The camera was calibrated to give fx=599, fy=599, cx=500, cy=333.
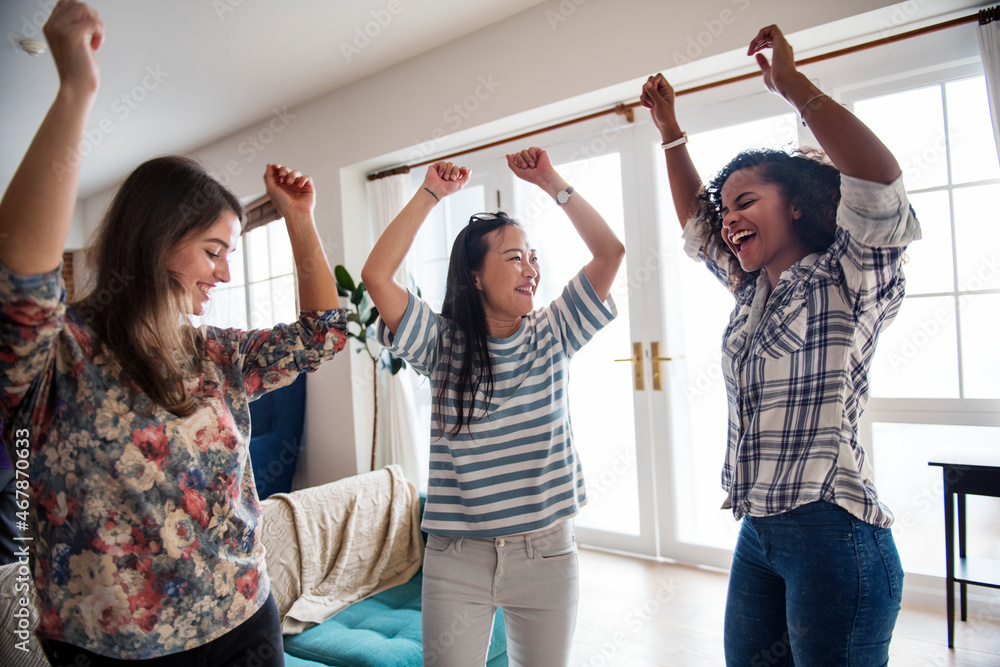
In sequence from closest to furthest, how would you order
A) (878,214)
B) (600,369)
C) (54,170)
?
(54,170) → (878,214) → (600,369)

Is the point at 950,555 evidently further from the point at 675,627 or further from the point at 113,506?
the point at 113,506

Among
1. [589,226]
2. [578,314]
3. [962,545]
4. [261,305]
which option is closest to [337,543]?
[578,314]

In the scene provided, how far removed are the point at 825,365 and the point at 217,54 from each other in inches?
141

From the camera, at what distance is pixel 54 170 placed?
2.17 feet

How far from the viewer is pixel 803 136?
257 cm

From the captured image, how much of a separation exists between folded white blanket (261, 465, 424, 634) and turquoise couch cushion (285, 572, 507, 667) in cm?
8

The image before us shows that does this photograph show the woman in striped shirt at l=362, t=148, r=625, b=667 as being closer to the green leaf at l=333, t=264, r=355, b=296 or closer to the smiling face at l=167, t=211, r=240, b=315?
the smiling face at l=167, t=211, r=240, b=315

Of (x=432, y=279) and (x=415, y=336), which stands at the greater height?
(x=432, y=279)

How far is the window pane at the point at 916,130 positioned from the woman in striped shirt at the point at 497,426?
71.0 inches

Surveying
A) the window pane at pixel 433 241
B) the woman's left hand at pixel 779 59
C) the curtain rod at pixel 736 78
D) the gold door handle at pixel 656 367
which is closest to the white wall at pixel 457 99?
the curtain rod at pixel 736 78

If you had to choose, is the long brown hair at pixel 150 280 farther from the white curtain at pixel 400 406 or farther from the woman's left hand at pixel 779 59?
the white curtain at pixel 400 406

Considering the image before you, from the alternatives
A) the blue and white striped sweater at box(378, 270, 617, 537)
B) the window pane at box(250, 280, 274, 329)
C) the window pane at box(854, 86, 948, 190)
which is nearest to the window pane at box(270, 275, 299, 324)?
the window pane at box(250, 280, 274, 329)

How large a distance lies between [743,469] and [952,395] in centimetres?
189

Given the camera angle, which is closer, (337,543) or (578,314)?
(578,314)
